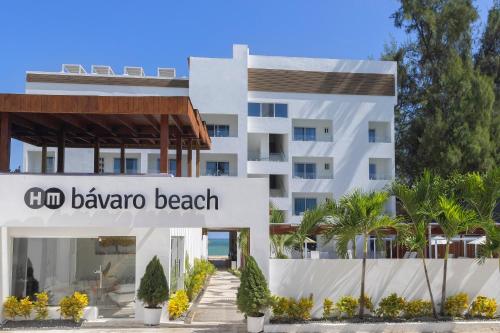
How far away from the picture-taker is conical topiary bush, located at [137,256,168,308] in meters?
13.4

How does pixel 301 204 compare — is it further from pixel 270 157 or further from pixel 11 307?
pixel 11 307

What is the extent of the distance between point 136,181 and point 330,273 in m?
5.34

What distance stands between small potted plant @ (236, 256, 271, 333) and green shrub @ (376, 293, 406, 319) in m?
2.88

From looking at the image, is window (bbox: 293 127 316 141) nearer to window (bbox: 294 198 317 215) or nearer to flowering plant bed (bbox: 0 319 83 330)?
window (bbox: 294 198 317 215)

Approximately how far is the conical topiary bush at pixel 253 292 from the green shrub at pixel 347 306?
→ 1871 millimetres

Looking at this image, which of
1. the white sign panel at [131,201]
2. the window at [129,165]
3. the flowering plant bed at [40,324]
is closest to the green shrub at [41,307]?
the flowering plant bed at [40,324]

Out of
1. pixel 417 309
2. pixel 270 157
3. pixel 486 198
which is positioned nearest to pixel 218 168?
pixel 270 157

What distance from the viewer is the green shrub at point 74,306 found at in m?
13.5

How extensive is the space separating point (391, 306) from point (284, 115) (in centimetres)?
3117

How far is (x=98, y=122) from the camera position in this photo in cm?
1717

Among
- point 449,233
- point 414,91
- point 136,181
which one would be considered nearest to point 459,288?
point 449,233

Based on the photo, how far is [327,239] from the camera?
1422 cm

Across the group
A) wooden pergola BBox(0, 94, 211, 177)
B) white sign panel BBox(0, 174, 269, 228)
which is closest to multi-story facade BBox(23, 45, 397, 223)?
wooden pergola BBox(0, 94, 211, 177)

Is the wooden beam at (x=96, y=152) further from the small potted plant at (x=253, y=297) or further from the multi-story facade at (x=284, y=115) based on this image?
the multi-story facade at (x=284, y=115)
